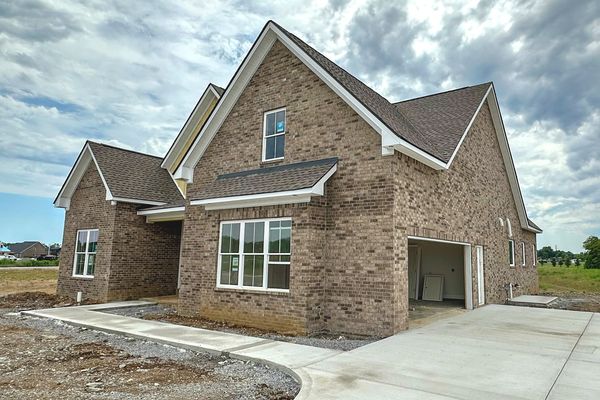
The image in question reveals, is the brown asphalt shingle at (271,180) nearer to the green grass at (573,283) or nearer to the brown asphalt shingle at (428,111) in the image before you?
the brown asphalt shingle at (428,111)

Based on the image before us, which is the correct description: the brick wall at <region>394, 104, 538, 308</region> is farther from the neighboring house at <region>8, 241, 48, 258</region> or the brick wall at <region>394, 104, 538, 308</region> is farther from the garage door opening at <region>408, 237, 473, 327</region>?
the neighboring house at <region>8, 241, 48, 258</region>

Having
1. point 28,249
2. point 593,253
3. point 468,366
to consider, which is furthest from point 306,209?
point 28,249

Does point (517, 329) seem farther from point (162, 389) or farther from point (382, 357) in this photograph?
point (162, 389)

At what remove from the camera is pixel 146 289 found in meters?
17.2

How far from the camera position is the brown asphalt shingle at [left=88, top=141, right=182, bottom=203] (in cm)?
1722

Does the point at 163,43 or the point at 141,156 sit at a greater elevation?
the point at 163,43

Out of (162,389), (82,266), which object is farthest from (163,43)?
(162,389)

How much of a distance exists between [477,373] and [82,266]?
16.4 meters

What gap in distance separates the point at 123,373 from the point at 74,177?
14.8m

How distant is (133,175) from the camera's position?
18516 mm

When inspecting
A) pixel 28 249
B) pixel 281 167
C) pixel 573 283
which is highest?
pixel 281 167

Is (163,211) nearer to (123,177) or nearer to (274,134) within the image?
(123,177)

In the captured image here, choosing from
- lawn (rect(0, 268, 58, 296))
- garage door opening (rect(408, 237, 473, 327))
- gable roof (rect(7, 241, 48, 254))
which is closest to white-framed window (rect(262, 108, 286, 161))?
garage door opening (rect(408, 237, 473, 327))

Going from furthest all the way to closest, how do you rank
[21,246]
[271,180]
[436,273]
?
[21,246]
[436,273]
[271,180]
